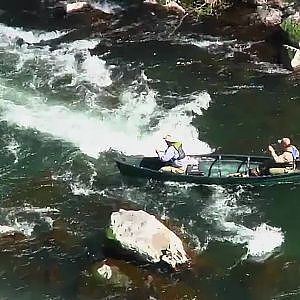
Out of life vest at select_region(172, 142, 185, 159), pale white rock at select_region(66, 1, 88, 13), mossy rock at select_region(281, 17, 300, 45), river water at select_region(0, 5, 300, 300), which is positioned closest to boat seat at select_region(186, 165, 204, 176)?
life vest at select_region(172, 142, 185, 159)

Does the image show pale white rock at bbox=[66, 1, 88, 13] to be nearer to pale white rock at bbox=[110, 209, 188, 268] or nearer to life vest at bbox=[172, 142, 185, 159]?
life vest at bbox=[172, 142, 185, 159]

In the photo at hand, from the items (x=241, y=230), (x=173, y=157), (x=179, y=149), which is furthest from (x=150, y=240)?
(x=179, y=149)

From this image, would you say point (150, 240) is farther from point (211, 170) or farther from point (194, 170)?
point (211, 170)

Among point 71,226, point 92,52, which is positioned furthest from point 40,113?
point 71,226

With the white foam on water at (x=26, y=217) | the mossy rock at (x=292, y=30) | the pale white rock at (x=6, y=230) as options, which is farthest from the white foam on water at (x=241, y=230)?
the mossy rock at (x=292, y=30)

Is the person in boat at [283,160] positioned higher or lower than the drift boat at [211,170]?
higher

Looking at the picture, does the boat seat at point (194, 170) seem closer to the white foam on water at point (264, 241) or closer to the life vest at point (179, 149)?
the life vest at point (179, 149)
